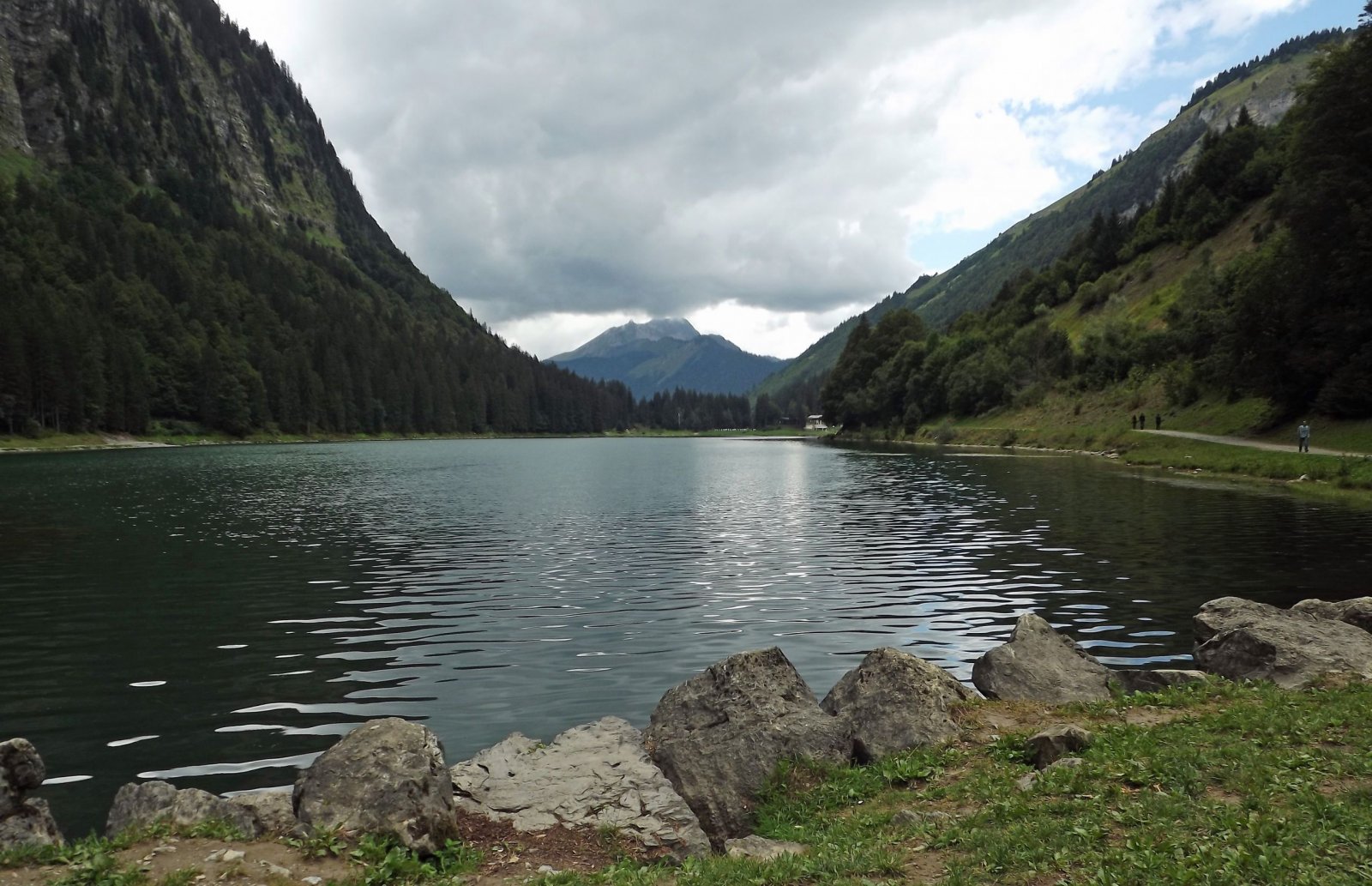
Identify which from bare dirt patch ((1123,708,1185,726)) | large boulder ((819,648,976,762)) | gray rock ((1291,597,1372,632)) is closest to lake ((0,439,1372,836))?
gray rock ((1291,597,1372,632))

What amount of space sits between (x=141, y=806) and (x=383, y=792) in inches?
131

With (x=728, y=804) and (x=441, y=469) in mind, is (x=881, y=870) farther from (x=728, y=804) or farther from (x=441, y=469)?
(x=441, y=469)

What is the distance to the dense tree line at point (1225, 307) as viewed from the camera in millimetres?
61906

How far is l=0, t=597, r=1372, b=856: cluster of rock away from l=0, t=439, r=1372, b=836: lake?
8.06 ft

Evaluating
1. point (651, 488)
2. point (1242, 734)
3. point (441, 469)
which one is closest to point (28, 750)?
point (1242, 734)

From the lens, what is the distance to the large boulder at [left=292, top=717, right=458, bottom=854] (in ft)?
34.2

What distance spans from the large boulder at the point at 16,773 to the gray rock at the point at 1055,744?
556 inches

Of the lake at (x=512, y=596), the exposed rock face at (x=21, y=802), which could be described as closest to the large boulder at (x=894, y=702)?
the lake at (x=512, y=596)

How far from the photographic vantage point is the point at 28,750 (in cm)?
1073

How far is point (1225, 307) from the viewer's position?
93.1 m

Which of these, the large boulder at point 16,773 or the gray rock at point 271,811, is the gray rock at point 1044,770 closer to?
the gray rock at point 271,811

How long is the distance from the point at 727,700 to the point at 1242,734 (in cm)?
808

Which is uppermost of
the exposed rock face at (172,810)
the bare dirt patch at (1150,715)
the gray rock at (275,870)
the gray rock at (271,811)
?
the exposed rock face at (172,810)

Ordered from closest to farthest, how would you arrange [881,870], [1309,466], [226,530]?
[881,870] < [226,530] < [1309,466]
